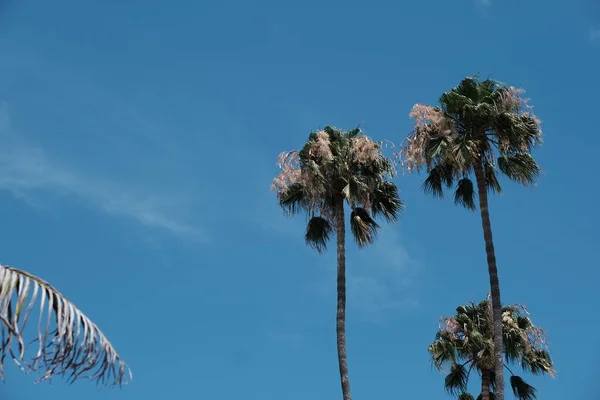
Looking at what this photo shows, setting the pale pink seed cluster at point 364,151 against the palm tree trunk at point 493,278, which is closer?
the palm tree trunk at point 493,278

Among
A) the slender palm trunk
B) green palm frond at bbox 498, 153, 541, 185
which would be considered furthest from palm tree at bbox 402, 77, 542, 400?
the slender palm trunk

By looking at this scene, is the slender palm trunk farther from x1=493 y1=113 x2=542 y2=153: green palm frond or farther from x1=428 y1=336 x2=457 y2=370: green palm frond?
x1=493 y1=113 x2=542 y2=153: green palm frond

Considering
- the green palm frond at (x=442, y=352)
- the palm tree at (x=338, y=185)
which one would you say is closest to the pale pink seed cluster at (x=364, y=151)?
the palm tree at (x=338, y=185)

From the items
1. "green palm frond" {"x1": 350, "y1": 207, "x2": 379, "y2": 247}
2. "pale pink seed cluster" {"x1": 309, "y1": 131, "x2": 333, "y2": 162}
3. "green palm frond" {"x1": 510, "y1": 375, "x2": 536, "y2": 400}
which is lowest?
"green palm frond" {"x1": 510, "y1": 375, "x2": 536, "y2": 400}

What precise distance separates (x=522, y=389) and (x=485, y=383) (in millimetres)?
1272

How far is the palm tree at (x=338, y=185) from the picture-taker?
96.3 feet

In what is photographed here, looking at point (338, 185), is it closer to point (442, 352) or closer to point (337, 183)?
point (337, 183)

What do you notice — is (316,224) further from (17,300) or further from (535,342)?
(17,300)

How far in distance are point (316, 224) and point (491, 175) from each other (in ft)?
18.2

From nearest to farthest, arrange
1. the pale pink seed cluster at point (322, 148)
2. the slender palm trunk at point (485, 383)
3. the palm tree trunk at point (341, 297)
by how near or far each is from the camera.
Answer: the palm tree trunk at point (341, 297)
the pale pink seed cluster at point (322, 148)
the slender palm trunk at point (485, 383)

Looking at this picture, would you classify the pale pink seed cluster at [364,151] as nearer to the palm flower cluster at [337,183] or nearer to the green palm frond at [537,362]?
the palm flower cluster at [337,183]

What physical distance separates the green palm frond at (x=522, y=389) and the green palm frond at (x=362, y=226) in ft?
23.6

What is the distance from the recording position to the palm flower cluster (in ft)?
96.5

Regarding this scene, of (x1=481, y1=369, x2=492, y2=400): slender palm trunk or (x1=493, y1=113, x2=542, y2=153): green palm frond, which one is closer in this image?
(x1=493, y1=113, x2=542, y2=153): green palm frond
